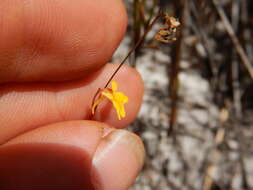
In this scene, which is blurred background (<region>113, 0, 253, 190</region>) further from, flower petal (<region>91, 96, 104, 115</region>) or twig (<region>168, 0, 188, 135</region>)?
flower petal (<region>91, 96, 104, 115</region>)

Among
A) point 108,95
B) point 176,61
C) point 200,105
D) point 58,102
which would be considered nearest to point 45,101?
point 58,102

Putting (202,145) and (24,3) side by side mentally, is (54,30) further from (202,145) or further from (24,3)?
(202,145)

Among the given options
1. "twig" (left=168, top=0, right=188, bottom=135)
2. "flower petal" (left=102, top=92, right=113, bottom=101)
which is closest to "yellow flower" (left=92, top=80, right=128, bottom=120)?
"flower petal" (left=102, top=92, right=113, bottom=101)

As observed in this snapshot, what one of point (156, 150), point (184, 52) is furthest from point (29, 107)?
point (184, 52)

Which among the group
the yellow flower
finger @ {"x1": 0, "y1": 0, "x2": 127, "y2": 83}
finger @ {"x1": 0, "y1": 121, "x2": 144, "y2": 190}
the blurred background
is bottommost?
the blurred background

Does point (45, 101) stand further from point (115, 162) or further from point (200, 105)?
point (200, 105)

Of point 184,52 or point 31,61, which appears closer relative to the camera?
point 31,61
